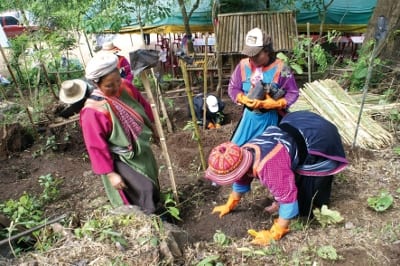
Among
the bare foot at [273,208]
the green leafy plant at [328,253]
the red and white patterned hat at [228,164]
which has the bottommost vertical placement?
the bare foot at [273,208]

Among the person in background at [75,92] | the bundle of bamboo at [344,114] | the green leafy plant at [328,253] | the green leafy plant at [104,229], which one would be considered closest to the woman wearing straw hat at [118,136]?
the person in background at [75,92]

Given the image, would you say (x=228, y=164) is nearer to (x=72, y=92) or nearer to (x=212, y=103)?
(x=72, y=92)

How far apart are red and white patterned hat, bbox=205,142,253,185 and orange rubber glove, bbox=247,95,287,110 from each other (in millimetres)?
923

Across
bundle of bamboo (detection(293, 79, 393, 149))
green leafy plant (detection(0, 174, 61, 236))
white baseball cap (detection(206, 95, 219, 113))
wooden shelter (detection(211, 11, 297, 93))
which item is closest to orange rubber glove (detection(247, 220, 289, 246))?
green leafy plant (detection(0, 174, 61, 236))

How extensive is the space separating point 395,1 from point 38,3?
602 cm

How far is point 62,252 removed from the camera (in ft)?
6.59

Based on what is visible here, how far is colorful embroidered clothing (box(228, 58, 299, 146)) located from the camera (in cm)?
321

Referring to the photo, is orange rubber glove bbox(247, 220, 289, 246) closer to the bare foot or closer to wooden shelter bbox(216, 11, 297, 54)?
the bare foot

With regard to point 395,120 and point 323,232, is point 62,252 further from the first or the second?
point 395,120

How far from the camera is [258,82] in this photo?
319 cm

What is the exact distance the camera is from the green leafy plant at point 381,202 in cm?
296

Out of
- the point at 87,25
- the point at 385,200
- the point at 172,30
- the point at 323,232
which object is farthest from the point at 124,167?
the point at 172,30

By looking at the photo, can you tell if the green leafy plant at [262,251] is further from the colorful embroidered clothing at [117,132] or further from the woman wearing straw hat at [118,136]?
the colorful embroidered clothing at [117,132]

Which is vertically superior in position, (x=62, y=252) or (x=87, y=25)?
(x=87, y=25)
